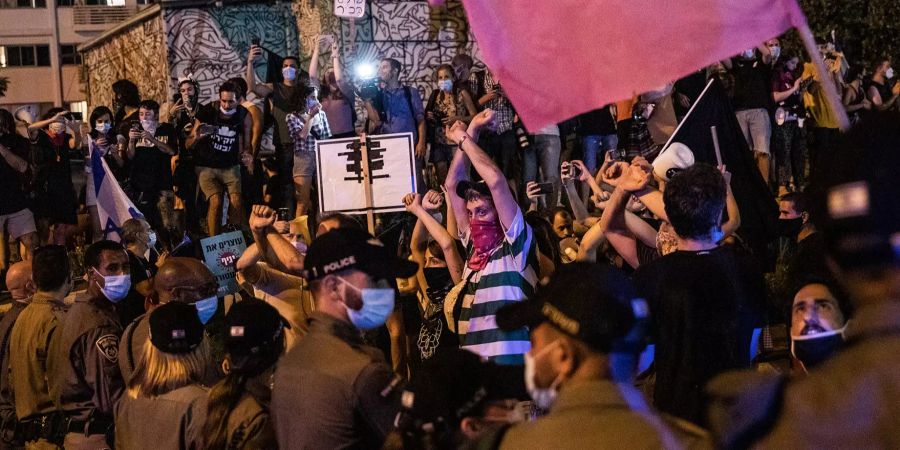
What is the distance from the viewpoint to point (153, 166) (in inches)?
600

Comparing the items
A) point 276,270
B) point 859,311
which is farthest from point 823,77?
point 276,270

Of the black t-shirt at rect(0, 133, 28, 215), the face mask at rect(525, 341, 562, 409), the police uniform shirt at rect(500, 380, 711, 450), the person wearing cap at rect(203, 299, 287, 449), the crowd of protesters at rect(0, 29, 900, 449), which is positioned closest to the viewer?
the crowd of protesters at rect(0, 29, 900, 449)

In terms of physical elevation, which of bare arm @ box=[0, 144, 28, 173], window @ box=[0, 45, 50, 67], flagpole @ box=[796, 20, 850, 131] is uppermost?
window @ box=[0, 45, 50, 67]

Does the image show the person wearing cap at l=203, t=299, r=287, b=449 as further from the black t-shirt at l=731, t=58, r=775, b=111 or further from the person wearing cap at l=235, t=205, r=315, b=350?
the black t-shirt at l=731, t=58, r=775, b=111

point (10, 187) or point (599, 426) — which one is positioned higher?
point (10, 187)

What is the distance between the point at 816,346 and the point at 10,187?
490 inches

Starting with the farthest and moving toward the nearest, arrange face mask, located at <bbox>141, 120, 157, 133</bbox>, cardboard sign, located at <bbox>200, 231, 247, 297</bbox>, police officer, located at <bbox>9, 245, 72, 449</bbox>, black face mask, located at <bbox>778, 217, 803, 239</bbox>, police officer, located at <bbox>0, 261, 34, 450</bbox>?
face mask, located at <bbox>141, 120, 157, 133</bbox>, cardboard sign, located at <bbox>200, 231, 247, 297</bbox>, black face mask, located at <bbox>778, 217, 803, 239</bbox>, police officer, located at <bbox>0, 261, 34, 450</bbox>, police officer, located at <bbox>9, 245, 72, 449</bbox>

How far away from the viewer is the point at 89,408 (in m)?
6.55

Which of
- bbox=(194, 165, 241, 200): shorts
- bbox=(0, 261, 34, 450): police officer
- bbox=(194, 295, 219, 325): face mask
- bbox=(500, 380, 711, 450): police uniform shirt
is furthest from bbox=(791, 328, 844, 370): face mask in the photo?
bbox=(194, 165, 241, 200): shorts

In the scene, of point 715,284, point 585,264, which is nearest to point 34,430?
point 715,284

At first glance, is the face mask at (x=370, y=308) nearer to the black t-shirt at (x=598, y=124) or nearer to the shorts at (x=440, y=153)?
the black t-shirt at (x=598, y=124)

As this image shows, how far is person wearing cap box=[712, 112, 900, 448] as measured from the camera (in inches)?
90.7

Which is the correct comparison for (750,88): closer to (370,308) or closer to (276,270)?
(276,270)

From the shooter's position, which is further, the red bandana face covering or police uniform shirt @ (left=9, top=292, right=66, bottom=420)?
police uniform shirt @ (left=9, top=292, right=66, bottom=420)
